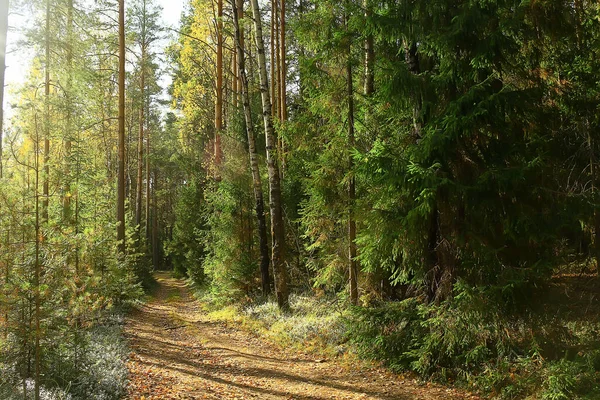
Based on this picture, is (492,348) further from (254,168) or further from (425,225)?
(254,168)

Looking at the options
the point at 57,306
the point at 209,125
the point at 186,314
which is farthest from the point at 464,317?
the point at 209,125

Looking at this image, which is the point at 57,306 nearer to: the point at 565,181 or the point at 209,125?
the point at 565,181

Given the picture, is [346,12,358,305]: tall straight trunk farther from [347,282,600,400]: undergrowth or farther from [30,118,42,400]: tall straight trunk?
[30,118,42,400]: tall straight trunk

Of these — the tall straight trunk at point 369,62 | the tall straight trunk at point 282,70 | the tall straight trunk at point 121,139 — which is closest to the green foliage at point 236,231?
the tall straight trunk at point 282,70

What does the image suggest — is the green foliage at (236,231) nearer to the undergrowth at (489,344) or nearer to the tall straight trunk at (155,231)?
the undergrowth at (489,344)

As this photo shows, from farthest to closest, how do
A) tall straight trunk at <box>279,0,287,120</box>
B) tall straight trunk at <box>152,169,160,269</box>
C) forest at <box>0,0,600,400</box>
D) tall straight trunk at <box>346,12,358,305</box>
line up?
tall straight trunk at <box>152,169,160,269</box>, tall straight trunk at <box>279,0,287,120</box>, tall straight trunk at <box>346,12,358,305</box>, forest at <box>0,0,600,400</box>

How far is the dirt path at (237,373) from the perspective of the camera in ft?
18.7

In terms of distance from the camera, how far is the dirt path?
5.71 metres

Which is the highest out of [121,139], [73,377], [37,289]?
[121,139]

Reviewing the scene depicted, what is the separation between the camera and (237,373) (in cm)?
693

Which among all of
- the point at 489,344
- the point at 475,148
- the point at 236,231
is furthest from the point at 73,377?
the point at 236,231

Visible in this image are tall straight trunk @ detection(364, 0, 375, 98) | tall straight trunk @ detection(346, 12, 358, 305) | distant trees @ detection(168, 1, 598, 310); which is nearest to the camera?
distant trees @ detection(168, 1, 598, 310)

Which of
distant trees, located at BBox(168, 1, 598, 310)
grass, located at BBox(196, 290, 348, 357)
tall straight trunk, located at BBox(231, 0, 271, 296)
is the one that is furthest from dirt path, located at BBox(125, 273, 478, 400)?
tall straight trunk, located at BBox(231, 0, 271, 296)

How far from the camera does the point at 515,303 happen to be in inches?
209
